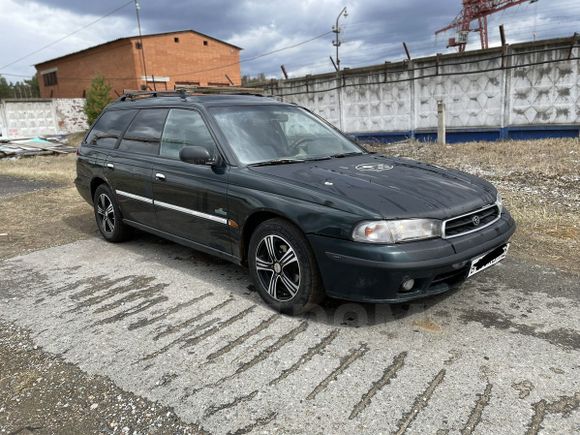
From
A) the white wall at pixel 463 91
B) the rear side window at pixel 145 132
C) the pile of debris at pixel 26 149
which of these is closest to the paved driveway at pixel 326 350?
the rear side window at pixel 145 132

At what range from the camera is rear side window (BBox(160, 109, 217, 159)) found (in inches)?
159

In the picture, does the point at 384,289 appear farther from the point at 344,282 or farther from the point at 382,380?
the point at 382,380

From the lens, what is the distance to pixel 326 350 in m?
2.97

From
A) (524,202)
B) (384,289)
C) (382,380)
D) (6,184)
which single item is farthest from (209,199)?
(6,184)

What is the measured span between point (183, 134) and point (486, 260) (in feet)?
9.15

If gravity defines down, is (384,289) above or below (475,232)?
below

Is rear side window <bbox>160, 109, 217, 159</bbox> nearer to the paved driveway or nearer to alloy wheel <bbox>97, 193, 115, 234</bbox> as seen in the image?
the paved driveway

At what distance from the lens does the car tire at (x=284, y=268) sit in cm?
322

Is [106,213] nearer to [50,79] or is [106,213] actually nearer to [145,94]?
[145,94]

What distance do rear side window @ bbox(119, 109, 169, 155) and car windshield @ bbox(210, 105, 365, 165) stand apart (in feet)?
2.57

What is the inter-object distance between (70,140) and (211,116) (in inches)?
1031

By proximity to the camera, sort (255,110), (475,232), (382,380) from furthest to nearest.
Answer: (255,110)
(475,232)
(382,380)

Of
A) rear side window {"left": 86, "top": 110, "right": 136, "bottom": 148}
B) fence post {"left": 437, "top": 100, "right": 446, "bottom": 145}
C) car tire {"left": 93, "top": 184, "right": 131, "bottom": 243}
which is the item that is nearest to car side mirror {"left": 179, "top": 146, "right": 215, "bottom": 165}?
rear side window {"left": 86, "top": 110, "right": 136, "bottom": 148}

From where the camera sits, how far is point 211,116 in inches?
161
